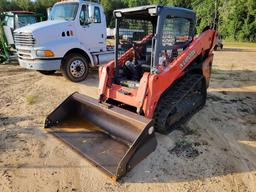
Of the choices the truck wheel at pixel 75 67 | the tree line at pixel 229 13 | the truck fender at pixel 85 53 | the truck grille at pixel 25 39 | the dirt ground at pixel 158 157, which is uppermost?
the tree line at pixel 229 13

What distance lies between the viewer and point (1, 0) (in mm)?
30891

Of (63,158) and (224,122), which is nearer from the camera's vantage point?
(63,158)

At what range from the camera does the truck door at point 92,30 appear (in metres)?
7.47

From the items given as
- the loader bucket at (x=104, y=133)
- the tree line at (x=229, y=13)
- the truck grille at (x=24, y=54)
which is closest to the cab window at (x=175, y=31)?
the loader bucket at (x=104, y=133)

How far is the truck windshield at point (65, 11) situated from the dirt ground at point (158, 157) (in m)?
2.95

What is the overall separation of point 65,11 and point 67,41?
3.61 feet

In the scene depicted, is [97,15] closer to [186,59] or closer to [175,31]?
[175,31]

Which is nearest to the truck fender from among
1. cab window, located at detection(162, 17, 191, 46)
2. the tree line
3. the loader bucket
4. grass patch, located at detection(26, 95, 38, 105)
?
grass patch, located at detection(26, 95, 38, 105)

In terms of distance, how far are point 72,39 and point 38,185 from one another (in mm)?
5179

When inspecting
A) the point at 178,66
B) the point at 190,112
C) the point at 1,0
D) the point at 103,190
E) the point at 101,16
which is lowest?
A: the point at 103,190

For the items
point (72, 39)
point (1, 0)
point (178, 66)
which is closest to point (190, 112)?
point (178, 66)

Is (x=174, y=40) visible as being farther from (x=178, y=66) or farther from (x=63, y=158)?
(x=63, y=158)

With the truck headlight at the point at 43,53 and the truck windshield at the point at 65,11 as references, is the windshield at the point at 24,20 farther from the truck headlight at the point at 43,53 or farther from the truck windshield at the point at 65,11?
the truck headlight at the point at 43,53

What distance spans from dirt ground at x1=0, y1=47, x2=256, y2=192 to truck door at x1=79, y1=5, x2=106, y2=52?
2.65 meters
